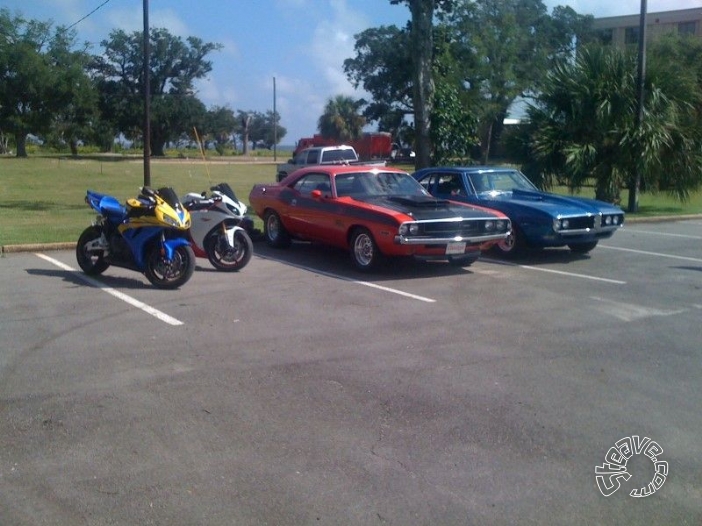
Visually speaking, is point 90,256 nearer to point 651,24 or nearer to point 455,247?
point 455,247

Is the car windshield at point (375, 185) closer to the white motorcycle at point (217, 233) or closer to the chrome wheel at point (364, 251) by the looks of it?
the chrome wheel at point (364, 251)

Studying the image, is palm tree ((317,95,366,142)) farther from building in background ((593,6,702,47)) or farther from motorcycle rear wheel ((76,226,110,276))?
motorcycle rear wheel ((76,226,110,276))

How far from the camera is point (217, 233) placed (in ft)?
37.9

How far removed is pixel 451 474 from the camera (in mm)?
4918

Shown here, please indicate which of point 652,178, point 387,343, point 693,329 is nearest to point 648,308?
point 693,329

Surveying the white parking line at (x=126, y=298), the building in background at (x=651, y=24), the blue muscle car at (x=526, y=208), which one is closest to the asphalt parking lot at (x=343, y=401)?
the white parking line at (x=126, y=298)

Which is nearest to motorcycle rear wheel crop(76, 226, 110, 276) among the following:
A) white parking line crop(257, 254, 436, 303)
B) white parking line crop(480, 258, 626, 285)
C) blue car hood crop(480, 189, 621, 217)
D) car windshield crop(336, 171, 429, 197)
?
white parking line crop(257, 254, 436, 303)

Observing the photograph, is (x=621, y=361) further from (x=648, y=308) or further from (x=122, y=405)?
(x=122, y=405)

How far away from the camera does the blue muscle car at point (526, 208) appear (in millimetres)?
12547

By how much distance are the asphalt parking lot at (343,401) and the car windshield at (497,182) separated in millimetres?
3220

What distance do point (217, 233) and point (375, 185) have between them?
2.53m

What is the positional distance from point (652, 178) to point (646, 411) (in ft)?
50.8

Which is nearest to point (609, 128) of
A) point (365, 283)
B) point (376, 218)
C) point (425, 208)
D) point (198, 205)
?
point (425, 208)

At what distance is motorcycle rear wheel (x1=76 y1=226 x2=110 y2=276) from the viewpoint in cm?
1088
